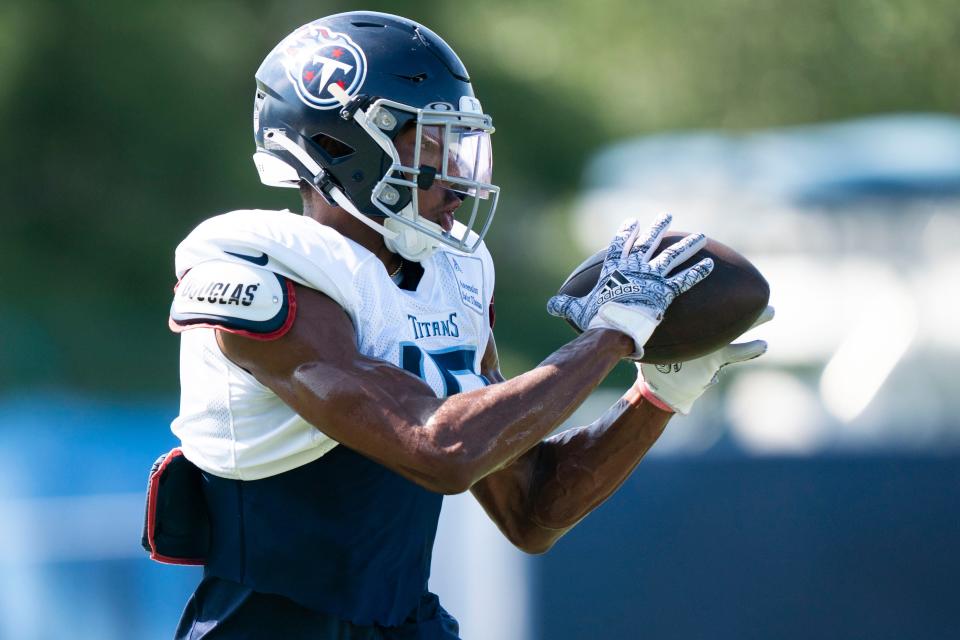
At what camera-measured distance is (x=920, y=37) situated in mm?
17875

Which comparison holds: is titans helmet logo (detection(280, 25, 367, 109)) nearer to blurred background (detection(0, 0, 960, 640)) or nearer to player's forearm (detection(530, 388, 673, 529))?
player's forearm (detection(530, 388, 673, 529))

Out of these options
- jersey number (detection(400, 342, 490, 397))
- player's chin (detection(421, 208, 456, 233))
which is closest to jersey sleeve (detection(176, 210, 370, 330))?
jersey number (detection(400, 342, 490, 397))

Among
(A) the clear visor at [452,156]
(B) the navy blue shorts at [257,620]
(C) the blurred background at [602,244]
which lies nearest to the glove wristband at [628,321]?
(A) the clear visor at [452,156]

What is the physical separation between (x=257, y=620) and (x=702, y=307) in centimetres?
104

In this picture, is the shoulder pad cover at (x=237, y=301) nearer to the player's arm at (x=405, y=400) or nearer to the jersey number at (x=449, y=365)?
the player's arm at (x=405, y=400)

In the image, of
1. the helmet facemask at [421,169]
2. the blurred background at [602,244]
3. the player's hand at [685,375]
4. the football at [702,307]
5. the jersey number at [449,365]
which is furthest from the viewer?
the blurred background at [602,244]

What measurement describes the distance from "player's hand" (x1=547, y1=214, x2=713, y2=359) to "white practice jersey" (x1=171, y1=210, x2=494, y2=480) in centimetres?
25

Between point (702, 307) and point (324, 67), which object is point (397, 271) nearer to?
point (324, 67)

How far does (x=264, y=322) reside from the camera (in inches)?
90.4

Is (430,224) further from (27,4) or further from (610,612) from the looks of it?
(27,4)

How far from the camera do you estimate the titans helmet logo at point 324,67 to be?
8.74 ft

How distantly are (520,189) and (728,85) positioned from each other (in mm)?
4889

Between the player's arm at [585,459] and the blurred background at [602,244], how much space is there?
166 cm

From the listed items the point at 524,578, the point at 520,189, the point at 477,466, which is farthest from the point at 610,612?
the point at 520,189
